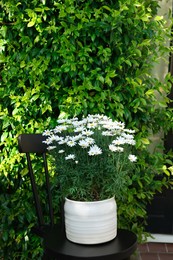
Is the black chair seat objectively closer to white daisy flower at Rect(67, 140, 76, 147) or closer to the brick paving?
white daisy flower at Rect(67, 140, 76, 147)

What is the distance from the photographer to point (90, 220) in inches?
71.9

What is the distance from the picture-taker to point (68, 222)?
6.18 ft

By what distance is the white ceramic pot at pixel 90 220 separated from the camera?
1.83 metres

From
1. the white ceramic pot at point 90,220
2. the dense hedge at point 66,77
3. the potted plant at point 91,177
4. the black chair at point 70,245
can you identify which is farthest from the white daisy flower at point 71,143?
the dense hedge at point 66,77

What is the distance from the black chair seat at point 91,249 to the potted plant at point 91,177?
0.03 m

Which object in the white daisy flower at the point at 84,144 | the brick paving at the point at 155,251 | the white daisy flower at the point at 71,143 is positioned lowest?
the brick paving at the point at 155,251

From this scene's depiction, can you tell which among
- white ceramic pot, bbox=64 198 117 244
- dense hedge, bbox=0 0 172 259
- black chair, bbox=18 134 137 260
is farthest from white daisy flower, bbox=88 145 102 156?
dense hedge, bbox=0 0 172 259

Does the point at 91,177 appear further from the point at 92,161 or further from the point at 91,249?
the point at 91,249

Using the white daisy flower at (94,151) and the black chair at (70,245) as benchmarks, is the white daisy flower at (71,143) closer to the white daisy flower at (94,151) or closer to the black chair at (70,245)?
the white daisy flower at (94,151)

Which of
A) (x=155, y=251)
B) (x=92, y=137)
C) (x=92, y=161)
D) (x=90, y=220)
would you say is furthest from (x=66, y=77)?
(x=155, y=251)

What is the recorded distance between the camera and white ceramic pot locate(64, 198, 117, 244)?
6.00 ft

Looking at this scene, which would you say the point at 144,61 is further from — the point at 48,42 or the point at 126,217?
the point at 126,217

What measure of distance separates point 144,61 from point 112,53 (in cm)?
20

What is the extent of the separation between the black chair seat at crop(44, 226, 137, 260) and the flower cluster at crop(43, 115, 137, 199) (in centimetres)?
21
